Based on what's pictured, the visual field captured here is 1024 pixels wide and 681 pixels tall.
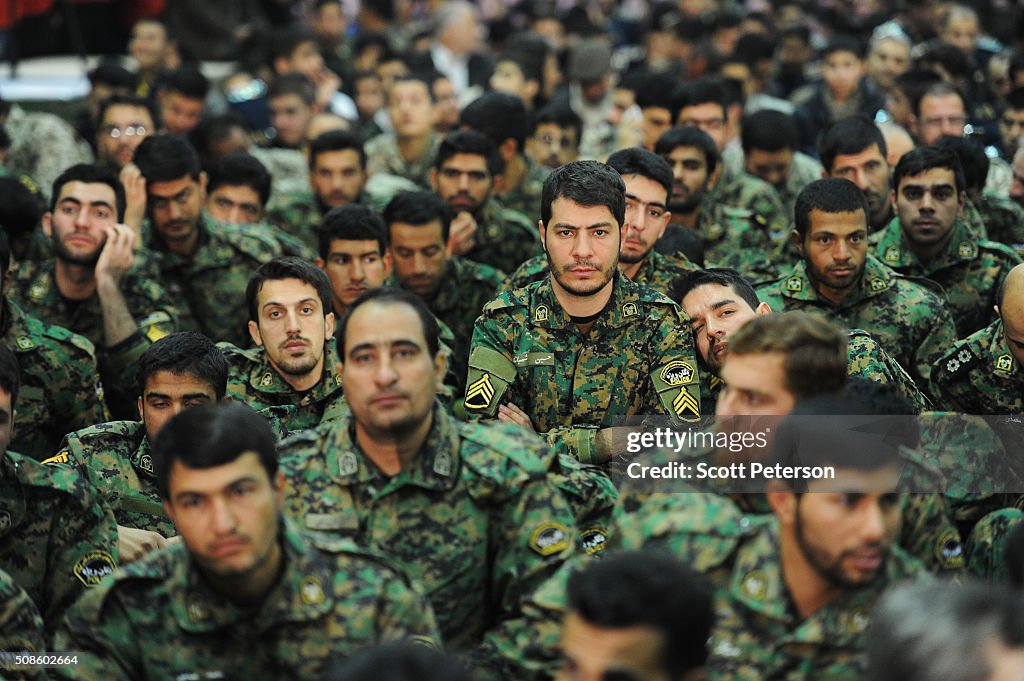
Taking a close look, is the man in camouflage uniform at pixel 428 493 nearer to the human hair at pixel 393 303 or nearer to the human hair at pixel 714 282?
the human hair at pixel 393 303

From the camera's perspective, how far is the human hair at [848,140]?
6.93m

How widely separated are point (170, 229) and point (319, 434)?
323 cm

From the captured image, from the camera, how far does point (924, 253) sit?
6.31 meters

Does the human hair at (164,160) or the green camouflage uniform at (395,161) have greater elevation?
the green camouflage uniform at (395,161)

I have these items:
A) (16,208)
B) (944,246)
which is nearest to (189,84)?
(16,208)

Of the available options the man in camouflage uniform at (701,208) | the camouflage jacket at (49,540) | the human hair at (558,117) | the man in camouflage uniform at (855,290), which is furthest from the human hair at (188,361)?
the human hair at (558,117)

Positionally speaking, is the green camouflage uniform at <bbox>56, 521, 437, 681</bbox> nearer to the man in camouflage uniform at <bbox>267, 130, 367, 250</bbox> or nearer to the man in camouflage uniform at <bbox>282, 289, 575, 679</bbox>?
the man in camouflage uniform at <bbox>282, 289, 575, 679</bbox>

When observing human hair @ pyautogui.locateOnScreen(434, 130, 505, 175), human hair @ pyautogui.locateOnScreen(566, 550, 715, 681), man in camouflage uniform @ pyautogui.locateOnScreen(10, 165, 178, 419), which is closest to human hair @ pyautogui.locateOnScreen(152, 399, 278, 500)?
human hair @ pyautogui.locateOnScreen(566, 550, 715, 681)

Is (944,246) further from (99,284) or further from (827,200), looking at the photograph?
(99,284)

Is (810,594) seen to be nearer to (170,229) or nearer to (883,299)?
(883,299)

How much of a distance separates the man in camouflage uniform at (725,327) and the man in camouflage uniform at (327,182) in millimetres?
3040

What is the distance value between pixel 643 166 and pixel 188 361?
2.28 metres

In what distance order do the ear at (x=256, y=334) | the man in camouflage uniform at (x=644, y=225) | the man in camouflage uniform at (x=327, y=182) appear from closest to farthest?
the ear at (x=256, y=334), the man in camouflage uniform at (x=644, y=225), the man in camouflage uniform at (x=327, y=182)

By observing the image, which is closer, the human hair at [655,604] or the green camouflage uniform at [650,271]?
the human hair at [655,604]
